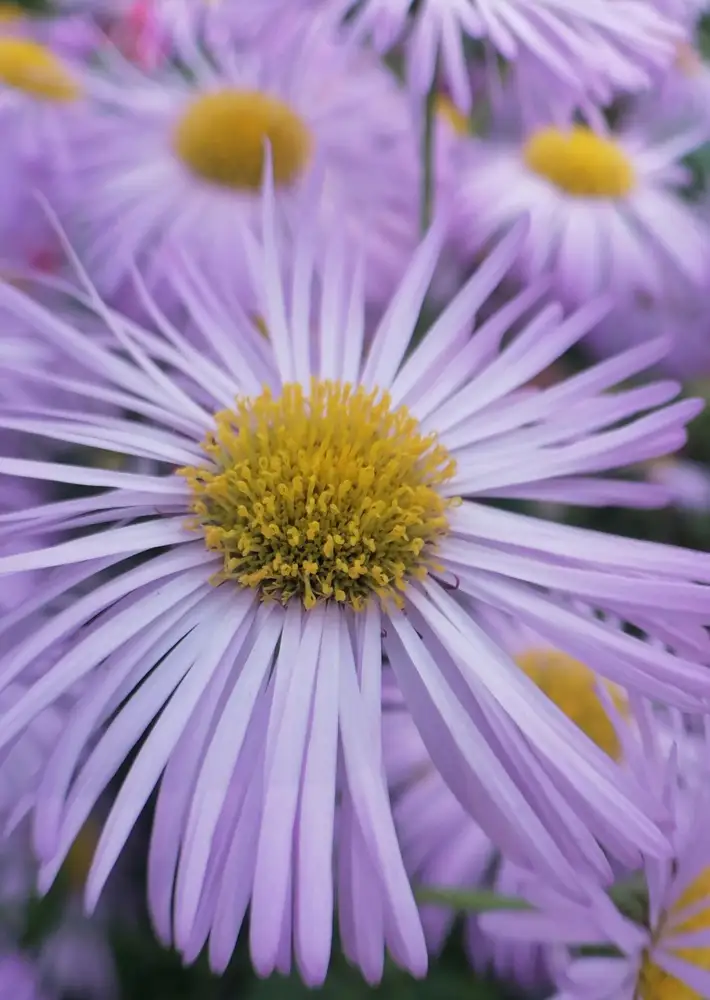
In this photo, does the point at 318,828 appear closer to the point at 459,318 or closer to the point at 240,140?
the point at 459,318

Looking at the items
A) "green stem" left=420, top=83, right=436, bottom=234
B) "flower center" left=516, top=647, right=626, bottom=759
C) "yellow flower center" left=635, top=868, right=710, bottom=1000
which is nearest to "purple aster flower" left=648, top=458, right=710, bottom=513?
"flower center" left=516, top=647, right=626, bottom=759

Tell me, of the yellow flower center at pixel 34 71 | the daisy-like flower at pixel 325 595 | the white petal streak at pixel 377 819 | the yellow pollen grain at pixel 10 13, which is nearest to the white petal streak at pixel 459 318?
the daisy-like flower at pixel 325 595

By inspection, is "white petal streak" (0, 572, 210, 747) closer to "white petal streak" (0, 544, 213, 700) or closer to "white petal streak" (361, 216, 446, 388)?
"white petal streak" (0, 544, 213, 700)

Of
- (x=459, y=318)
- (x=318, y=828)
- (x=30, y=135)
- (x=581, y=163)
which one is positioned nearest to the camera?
(x=318, y=828)

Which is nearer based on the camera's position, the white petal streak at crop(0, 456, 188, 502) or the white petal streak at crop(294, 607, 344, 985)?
the white petal streak at crop(294, 607, 344, 985)

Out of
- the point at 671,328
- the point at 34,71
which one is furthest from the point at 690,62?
the point at 34,71
